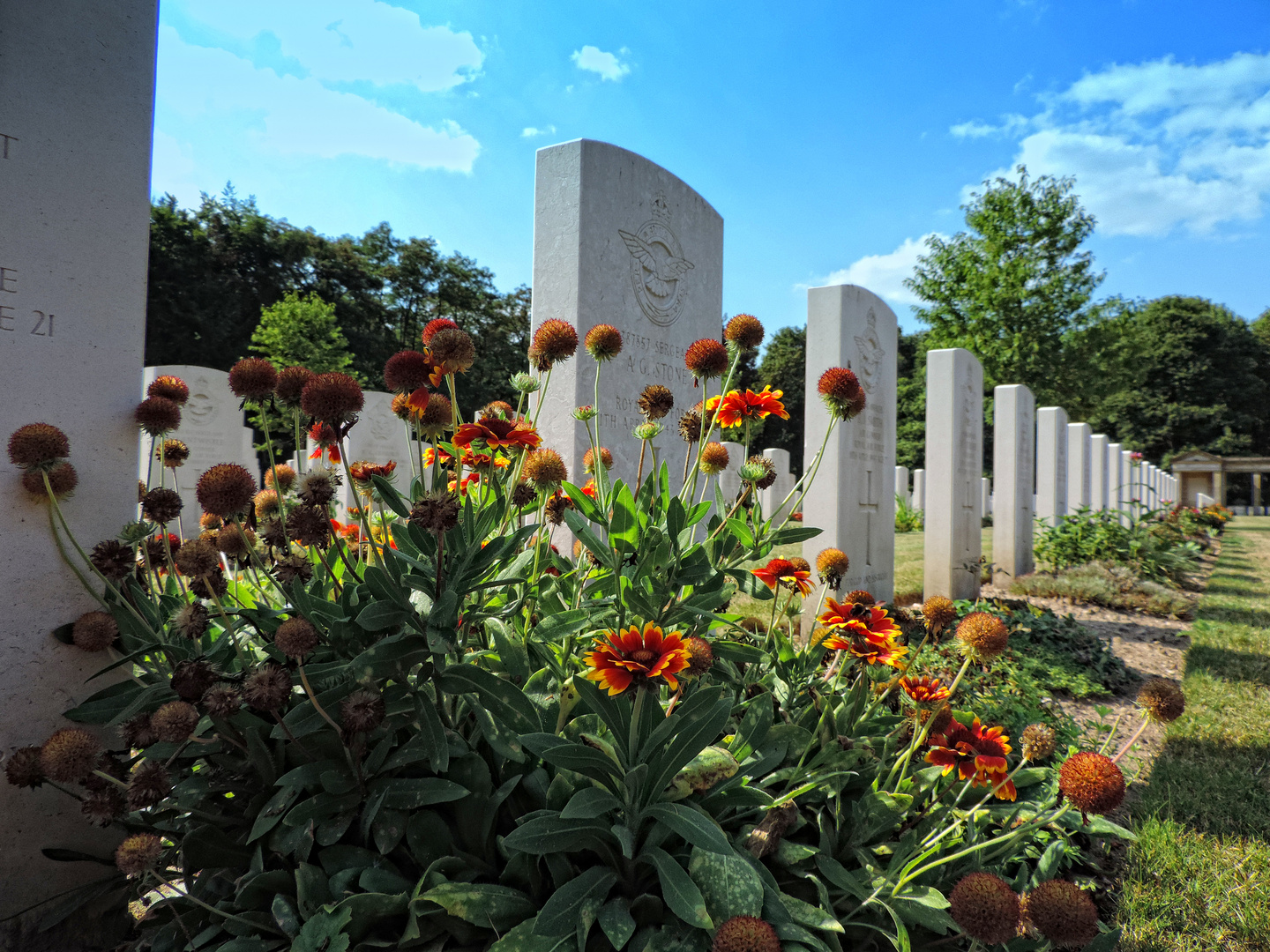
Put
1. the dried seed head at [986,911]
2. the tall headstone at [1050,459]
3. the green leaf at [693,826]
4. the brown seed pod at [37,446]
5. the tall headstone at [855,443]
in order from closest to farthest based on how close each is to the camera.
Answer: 1. the dried seed head at [986,911]
2. the green leaf at [693,826]
3. the brown seed pod at [37,446]
4. the tall headstone at [855,443]
5. the tall headstone at [1050,459]

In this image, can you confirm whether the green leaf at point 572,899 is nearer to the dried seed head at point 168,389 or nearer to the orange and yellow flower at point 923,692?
the orange and yellow flower at point 923,692

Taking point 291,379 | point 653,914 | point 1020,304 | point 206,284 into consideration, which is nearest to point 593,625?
point 653,914

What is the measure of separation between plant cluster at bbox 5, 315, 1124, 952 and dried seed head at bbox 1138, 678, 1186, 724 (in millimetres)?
280

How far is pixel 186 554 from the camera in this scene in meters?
1.60

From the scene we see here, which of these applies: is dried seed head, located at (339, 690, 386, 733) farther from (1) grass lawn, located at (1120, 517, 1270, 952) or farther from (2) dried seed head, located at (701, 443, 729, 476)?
(1) grass lawn, located at (1120, 517, 1270, 952)

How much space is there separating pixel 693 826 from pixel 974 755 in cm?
69

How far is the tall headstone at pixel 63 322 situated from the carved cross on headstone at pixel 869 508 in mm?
4523

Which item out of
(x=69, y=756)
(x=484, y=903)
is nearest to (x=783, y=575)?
(x=484, y=903)

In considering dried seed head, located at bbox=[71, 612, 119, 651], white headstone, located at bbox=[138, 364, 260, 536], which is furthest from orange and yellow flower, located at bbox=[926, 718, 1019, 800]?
white headstone, located at bbox=[138, 364, 260, 536]

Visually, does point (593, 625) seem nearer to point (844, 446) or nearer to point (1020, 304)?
point (844, 446)

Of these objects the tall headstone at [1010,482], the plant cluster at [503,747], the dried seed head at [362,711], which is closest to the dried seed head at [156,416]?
the plant cluster at [503,747]

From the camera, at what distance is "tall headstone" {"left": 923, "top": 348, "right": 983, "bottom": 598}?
663 cm

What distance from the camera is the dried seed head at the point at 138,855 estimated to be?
1.29 m

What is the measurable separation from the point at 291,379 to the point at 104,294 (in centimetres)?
81
